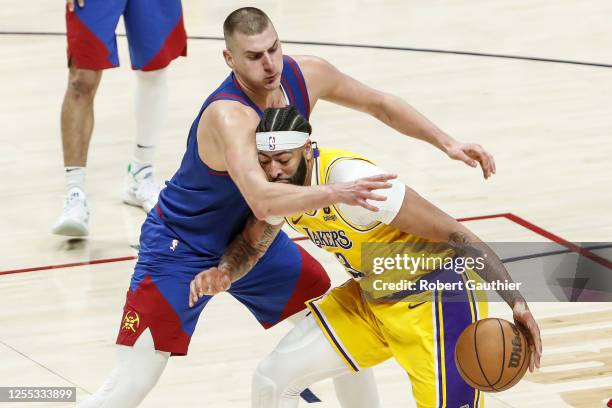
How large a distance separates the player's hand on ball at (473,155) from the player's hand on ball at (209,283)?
0.93 metres

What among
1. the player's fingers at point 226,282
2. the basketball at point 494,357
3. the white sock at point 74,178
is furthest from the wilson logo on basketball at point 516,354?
the white sock at point 74,178

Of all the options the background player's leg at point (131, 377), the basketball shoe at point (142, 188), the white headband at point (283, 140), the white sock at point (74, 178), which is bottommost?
the basketball shoe at point (142, 188)

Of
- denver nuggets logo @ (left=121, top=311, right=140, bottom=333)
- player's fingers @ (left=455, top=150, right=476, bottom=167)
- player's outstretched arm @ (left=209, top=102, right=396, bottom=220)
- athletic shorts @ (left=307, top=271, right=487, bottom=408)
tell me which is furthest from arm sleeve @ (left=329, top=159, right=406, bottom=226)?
denver nuggets logo @ (left=121, top=311, right=140, bottom=333)

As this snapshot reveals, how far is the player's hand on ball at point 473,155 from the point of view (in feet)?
15.9

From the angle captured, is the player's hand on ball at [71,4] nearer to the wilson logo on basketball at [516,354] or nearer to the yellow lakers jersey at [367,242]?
the yellow lakers jersey at [367,242]

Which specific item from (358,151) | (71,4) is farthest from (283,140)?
(358,151)

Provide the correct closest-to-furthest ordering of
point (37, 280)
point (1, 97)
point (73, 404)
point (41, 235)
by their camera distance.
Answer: point (73, 404), point (37, 280), point (41, 235), point (1, 97)

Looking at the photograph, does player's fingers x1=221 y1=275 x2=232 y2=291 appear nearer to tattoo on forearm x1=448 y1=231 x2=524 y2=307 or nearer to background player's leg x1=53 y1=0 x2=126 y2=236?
tattoo on forearm x1=448 y1=231 x2=524 y2=307

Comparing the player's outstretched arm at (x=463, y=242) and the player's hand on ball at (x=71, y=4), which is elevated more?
the player's hand on ball at (x=71, y=4)

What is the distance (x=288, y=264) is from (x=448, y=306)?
77 centimetres

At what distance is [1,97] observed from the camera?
10094mm

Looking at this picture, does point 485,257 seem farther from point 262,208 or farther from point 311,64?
point 311,64

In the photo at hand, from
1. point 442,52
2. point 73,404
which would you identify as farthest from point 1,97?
point 73,404

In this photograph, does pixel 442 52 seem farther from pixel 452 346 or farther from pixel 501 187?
pixel 452 346
